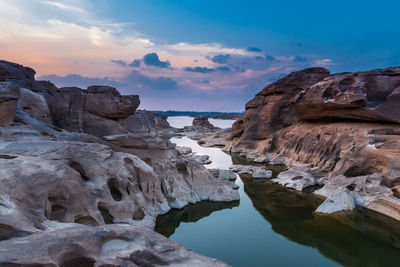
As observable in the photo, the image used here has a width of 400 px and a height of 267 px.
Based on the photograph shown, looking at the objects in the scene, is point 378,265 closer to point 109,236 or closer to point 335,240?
point 335,240

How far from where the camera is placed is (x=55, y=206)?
7258mm

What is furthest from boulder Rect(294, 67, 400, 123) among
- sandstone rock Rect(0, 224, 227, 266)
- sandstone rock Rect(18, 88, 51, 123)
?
sandstone rock Rect(18, 88, 51, 123)

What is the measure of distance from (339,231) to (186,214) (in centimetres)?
649

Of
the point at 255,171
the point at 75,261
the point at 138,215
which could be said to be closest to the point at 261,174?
the point at 255,171

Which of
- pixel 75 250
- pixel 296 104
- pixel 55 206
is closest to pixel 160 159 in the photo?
pixel 55 206

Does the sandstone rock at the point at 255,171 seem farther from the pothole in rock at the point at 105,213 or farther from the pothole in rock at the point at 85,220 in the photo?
the pothole in rock at the point at 85,220

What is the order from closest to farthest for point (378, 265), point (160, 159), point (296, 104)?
point (378, 265), point (160, 159), point (296, 104)

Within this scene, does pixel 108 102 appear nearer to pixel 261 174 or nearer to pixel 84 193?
pixel 261 174

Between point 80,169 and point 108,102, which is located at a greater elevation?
point 108,102

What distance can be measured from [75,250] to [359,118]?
21.2m

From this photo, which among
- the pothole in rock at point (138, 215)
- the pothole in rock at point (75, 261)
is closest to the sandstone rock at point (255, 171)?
the pothole in rock at point (138, 215)

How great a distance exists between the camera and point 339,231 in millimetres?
10547

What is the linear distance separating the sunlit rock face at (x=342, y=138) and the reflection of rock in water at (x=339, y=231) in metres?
0.78

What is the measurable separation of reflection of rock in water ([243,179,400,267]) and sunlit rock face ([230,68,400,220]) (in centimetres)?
78
